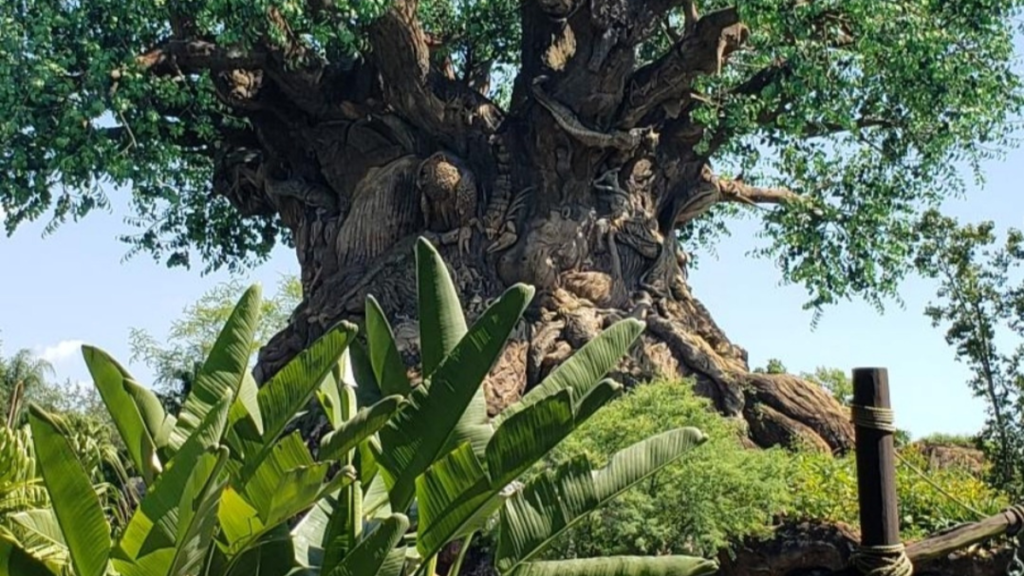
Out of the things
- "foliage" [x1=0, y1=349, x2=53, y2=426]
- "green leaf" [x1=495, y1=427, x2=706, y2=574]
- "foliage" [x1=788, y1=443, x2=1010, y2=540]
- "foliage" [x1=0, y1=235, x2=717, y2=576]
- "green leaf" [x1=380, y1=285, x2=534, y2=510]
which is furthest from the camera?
"foliage" [x1=0, y1=349, x2=53, y2=426]

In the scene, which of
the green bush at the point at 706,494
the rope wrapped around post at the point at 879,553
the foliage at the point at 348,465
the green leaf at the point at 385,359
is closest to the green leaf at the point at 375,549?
the foliage at the point at 348,465

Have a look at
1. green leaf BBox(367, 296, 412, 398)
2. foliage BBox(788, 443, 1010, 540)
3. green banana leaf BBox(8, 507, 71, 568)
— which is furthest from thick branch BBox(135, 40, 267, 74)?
green leaf BBox(367, 296, 412, 398)

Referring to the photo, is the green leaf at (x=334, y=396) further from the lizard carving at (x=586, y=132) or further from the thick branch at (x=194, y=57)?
the thick branch at (x=194, y=57)

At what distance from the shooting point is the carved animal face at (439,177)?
9.22 metres

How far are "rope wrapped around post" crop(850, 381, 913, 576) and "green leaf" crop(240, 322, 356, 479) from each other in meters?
1.69

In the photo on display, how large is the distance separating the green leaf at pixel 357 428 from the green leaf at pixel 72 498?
0.53m

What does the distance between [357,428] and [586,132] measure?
6515 millimetres

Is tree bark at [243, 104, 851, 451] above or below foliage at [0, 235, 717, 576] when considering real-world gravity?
above

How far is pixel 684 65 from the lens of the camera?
902cm

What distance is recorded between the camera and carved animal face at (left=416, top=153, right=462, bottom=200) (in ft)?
30.2

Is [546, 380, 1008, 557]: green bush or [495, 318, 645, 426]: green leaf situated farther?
[546, 380, 1008, 557]: green bush

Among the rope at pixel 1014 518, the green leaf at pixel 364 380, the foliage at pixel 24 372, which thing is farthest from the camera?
the foliage at pixel 24 372

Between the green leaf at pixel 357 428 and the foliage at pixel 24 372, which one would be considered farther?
the foliage at pixel 24 372

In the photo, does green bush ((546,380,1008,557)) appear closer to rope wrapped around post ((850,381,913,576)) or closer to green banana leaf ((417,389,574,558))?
rope wrapped around post ((850,381,913,576))
